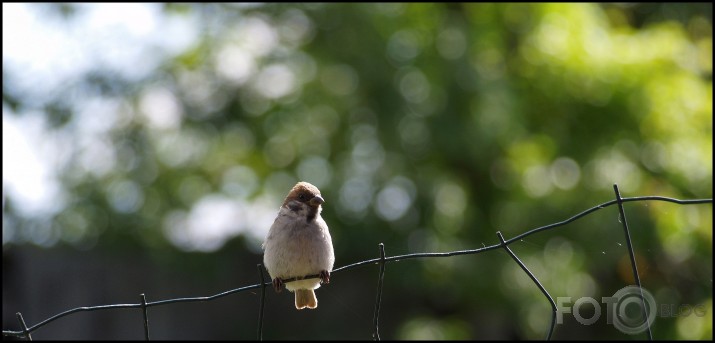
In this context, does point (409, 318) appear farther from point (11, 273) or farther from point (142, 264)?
point (11, 273)

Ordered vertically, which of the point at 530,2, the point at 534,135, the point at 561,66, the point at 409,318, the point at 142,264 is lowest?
the point at 409,318

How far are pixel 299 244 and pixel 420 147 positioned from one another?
5.19 m

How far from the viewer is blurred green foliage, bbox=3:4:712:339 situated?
29.1 ft

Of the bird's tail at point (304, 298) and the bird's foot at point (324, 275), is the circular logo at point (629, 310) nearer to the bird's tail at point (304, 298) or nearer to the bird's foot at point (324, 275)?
the bird's foot at point (324, 275)

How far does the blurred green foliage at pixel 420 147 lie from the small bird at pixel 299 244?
4.28 meters

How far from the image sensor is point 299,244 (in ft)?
14.0

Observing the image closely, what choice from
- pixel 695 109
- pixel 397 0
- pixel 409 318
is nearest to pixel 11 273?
pixel 409 318

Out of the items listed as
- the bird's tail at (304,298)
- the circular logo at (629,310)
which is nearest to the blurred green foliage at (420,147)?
the circular logo at (629,310)

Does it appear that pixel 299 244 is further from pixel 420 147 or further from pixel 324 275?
pixel 420 147

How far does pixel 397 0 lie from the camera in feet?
32.6

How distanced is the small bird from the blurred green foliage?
4.28 metres

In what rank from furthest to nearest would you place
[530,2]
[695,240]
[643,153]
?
1. [530,2]
2. [643,153]
3. [695,240]

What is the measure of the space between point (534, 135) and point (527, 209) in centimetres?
93

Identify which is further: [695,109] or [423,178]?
[695,109]
